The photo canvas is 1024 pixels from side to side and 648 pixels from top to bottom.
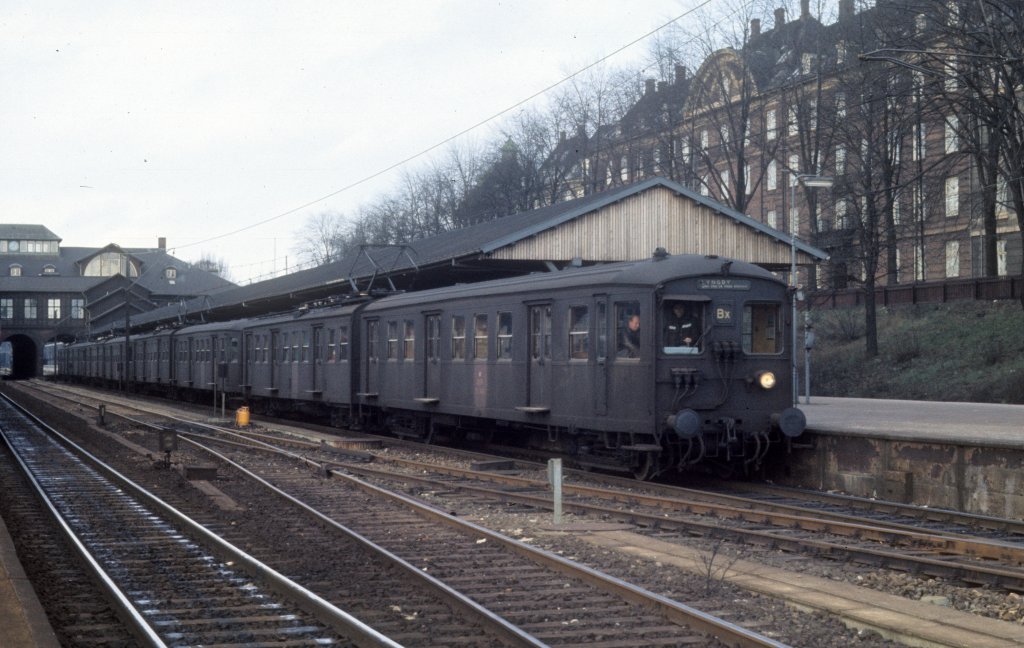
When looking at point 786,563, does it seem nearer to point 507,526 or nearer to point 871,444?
point 507,526

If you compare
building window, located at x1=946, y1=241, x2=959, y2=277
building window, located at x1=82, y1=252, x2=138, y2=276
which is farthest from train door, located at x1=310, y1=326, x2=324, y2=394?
building window, located at x1=82, y1=252, x2=138, y2=276

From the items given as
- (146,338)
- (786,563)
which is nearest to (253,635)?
(786,563)

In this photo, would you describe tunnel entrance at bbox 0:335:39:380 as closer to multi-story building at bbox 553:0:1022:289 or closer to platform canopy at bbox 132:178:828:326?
multi-story building at bbox 553:0:1022:289

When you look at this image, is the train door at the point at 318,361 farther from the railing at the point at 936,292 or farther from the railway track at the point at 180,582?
the railing at the point at 936,292

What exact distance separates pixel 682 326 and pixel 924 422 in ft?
22.8

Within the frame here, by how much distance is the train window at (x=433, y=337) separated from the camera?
809 inches

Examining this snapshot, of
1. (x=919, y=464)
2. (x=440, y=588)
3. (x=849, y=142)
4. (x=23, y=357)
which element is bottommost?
(x=440, y=588)

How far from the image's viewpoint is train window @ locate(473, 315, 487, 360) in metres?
18.7

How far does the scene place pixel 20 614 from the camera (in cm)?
718

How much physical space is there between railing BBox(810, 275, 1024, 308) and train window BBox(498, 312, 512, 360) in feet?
74.2

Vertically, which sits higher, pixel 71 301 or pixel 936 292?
pixel 71 301

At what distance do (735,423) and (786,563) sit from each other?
215 inches

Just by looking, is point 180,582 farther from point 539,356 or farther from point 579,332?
point 539,356

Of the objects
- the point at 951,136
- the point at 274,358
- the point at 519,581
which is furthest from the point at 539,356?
the point at 951,136
